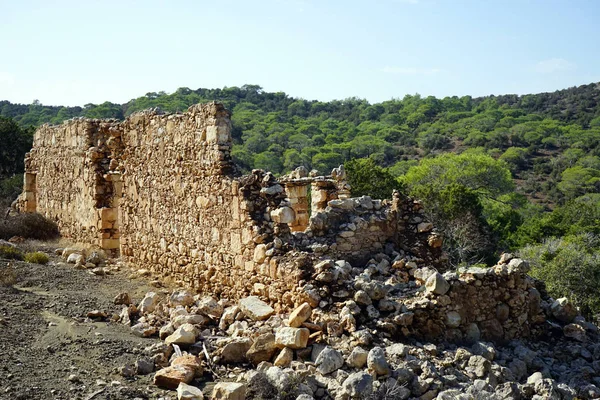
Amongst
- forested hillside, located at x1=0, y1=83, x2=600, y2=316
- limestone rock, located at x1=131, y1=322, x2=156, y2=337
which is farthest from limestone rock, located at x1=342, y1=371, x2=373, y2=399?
forested hillside, located at x1=0, y1=83, x2=600, y2=316

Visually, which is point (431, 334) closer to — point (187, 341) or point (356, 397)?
point (356, 397)

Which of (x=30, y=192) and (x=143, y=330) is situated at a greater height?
(x=30, y=192)

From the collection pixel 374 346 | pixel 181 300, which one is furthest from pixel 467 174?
pixel 374 346

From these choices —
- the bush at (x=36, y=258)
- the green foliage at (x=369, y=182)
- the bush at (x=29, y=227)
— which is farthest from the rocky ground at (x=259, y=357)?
the green foliage at (x=369, y=182)

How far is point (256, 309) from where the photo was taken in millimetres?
6637

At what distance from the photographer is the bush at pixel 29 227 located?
12.5 m

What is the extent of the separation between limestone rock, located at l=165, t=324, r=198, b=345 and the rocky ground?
14 mm

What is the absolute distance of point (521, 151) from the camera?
45156 mm

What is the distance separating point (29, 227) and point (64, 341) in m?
7.69

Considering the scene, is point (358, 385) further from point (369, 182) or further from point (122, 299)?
point (369, 182)

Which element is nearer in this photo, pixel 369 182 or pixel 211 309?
pixel 211 309

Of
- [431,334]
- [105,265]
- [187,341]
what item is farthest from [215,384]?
[105,265]

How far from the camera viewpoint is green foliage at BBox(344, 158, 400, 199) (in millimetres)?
19656

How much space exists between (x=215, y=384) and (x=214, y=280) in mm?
2870
